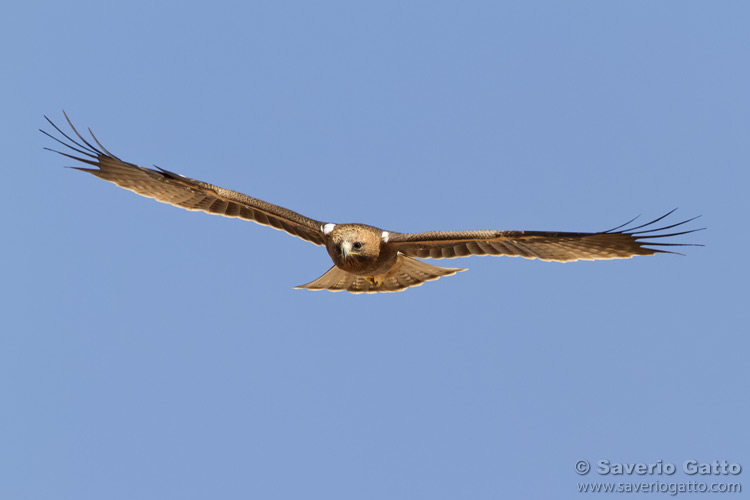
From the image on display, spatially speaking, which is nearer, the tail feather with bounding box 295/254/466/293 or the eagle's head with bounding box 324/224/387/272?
the eagle's head with bounding box 324/224/387/272

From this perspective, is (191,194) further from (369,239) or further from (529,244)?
(529,244)

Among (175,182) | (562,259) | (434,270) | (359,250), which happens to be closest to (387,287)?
(434,270)

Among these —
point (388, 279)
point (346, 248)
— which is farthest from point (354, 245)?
point (388, 279)

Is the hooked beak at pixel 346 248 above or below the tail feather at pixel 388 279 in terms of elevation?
above

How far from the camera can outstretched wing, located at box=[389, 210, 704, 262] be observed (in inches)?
342

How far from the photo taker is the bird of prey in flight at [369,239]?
877cm

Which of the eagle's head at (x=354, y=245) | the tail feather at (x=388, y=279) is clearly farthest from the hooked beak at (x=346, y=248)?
the tail feather at (x=388, y=279)

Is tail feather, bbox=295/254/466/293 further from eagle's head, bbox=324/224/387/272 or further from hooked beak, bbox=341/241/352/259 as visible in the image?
hooked beak, bbox=341/241/352/259

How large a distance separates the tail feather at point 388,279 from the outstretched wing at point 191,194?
75cm

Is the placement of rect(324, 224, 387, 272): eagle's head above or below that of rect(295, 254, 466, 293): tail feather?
above

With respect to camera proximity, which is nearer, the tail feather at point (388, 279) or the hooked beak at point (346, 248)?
the hooked beak at point (346, 248)

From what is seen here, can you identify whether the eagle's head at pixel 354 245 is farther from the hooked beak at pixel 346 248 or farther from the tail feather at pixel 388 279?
the tail feather at pixel 388 279

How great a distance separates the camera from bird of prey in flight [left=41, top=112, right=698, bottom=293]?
345 inches

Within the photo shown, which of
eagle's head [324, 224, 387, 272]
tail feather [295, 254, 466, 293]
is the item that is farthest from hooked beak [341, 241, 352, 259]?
tail feather [295, 254, 466, 293]
